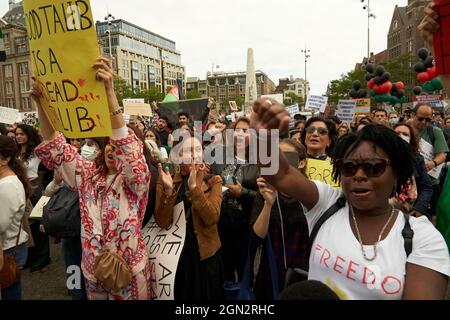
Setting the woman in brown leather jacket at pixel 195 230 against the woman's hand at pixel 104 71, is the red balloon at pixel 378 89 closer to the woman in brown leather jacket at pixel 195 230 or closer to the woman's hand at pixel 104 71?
the woman in brown leather jacket at pixel 195 230

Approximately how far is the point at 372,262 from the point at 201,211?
125 centimetres

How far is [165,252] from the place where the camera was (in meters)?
2.43

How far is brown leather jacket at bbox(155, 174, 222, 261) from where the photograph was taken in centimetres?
240

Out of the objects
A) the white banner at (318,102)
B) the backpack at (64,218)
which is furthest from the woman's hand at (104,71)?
the white banner at (318,102)

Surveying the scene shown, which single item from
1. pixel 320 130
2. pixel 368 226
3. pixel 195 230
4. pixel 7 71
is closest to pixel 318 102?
pixel 320 130

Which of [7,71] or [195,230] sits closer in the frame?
[195,230]

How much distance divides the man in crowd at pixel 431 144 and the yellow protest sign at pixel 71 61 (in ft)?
13.4

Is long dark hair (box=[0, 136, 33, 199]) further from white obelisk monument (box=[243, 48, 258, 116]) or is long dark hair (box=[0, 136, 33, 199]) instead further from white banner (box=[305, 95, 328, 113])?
white obelisk monument (box=[243, 48, 258, 116])

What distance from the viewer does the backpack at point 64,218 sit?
9.55 ft

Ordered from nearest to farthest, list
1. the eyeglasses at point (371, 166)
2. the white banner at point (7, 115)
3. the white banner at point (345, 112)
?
the eyeglasses at point (371, 166) < the white banner at point (7, 115) < the white banner at point (345, 112)

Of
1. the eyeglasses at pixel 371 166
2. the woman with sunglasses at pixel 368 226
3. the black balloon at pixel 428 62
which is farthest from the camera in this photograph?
the black balloon at pixel 428 62

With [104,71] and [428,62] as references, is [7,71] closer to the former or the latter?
[428,62]
